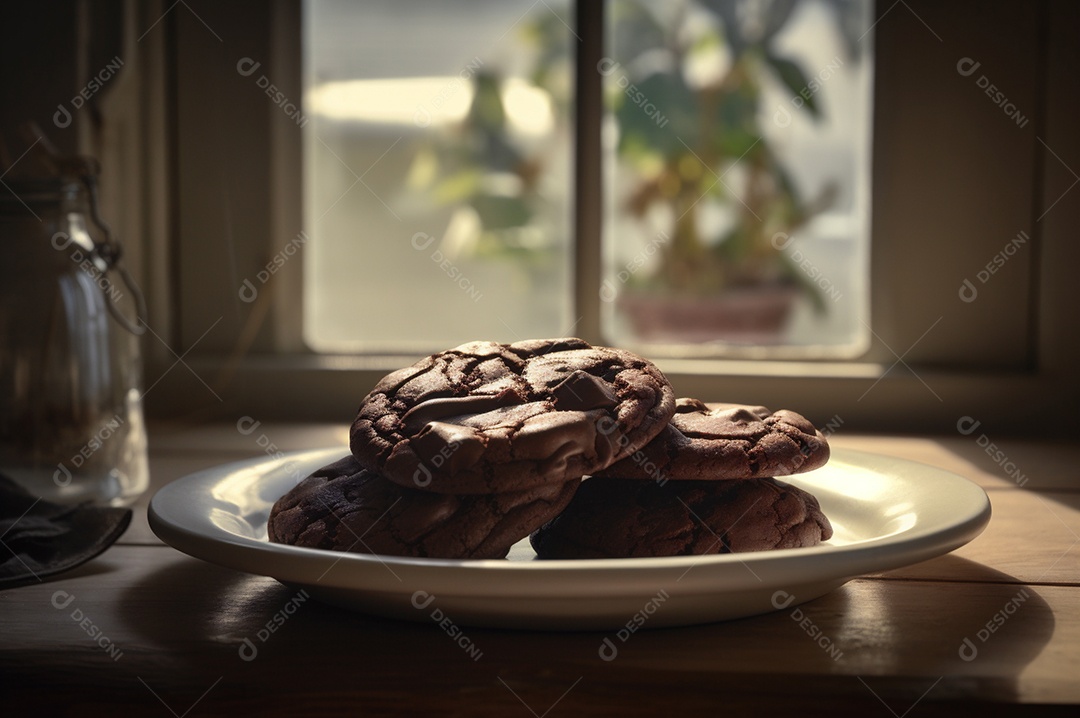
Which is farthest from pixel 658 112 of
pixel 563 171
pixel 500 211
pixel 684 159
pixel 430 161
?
→ pixel 430 161

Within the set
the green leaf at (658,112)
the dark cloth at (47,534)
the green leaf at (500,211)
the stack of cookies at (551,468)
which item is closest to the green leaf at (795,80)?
the green leaf at (658,112)

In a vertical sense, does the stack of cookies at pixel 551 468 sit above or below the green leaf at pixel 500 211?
below

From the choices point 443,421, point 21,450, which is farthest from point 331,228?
point 443,421

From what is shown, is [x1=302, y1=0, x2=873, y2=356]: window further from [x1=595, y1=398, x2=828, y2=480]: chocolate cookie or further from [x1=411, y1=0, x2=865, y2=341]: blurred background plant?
[x1=595, y1=398, x2=828, y2=480]: chocolate cookie

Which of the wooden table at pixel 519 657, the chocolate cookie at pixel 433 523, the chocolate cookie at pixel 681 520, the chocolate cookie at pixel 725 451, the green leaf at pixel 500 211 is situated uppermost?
the green leaf at pixel 500 211

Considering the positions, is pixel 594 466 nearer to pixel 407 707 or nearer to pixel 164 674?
pixel 407 707

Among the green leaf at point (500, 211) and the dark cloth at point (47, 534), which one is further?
the green leaf at point (500, 211)

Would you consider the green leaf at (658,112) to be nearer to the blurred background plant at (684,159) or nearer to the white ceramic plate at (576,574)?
the blurred background plant at (684,159)
